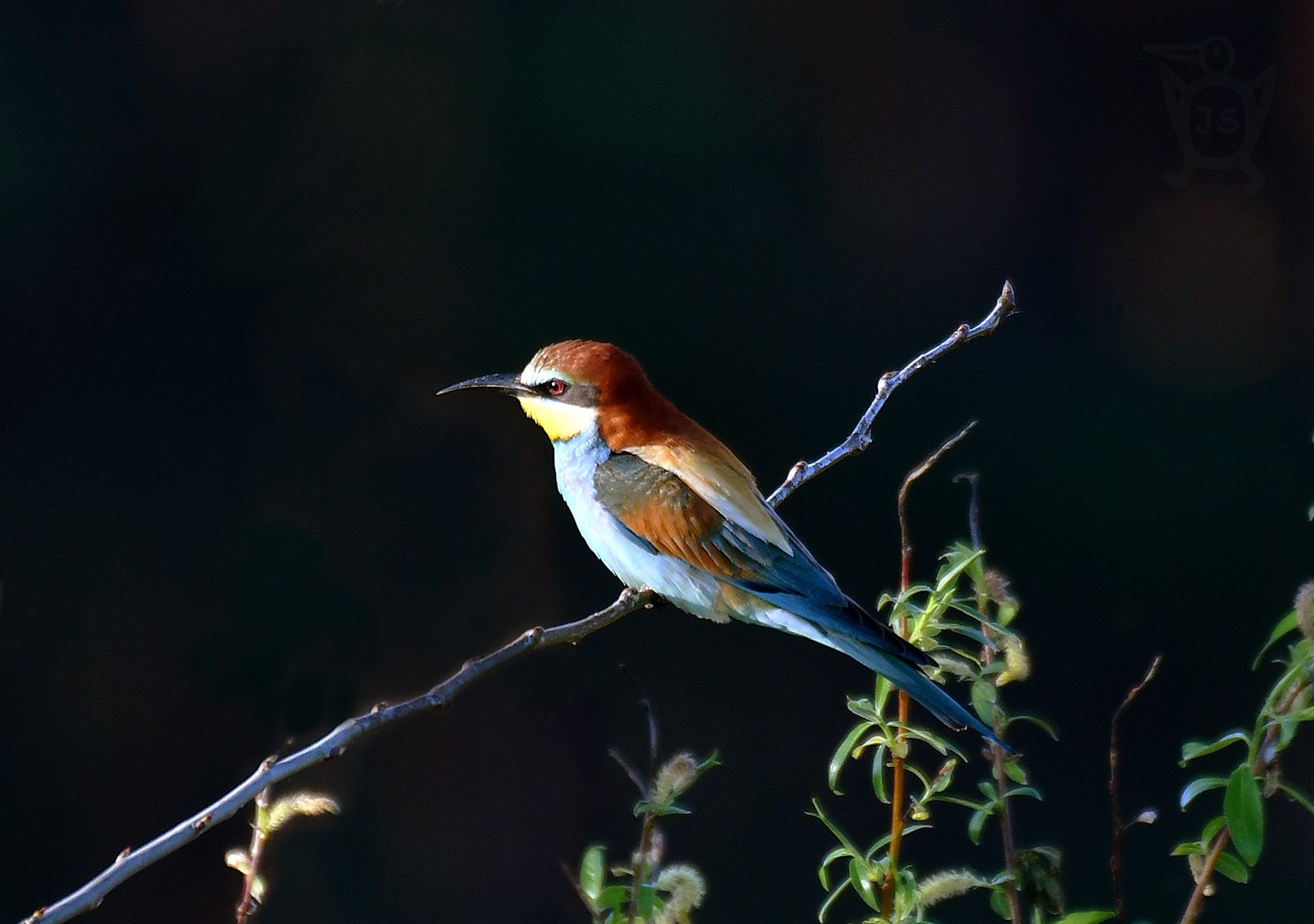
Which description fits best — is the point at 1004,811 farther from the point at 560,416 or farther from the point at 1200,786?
the point at 560,416

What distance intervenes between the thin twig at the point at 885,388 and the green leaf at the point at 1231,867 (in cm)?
42

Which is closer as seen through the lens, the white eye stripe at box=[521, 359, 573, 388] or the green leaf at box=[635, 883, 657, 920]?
the green leaf at box=[635, 883, 657, 920]

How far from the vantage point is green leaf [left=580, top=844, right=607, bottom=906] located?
67 centimetres

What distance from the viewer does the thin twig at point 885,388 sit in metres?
1.00

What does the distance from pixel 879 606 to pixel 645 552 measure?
0.43 meters

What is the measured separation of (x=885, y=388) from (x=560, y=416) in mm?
300

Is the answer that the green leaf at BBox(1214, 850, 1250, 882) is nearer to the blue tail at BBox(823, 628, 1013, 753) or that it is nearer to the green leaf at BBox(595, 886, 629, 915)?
the blue tail at BBox(823, 628, 1013, 753)

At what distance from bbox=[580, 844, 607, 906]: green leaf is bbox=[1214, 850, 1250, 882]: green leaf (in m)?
0.31

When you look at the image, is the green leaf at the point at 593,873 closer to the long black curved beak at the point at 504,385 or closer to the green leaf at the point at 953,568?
the green leaf at the point at 953,568

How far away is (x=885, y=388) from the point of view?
3.75 feet

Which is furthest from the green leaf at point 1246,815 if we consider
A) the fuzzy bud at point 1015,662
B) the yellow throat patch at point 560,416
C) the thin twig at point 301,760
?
the yellow throat patch at point 560,416

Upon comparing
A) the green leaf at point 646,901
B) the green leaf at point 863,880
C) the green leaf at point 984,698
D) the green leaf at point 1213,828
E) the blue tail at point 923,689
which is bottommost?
the green leaf at point 1213,828

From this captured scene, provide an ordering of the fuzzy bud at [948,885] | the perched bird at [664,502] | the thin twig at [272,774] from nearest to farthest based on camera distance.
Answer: the thin twig at [272,774]
the fuzzy bud at [948,885]
the perched bird at [664,502]

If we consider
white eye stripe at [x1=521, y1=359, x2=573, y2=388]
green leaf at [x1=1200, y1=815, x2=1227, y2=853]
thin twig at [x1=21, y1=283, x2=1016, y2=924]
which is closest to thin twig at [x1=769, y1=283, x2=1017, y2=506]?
thin twig at [x1=21, y1=283, x2=1016, y2=924]
